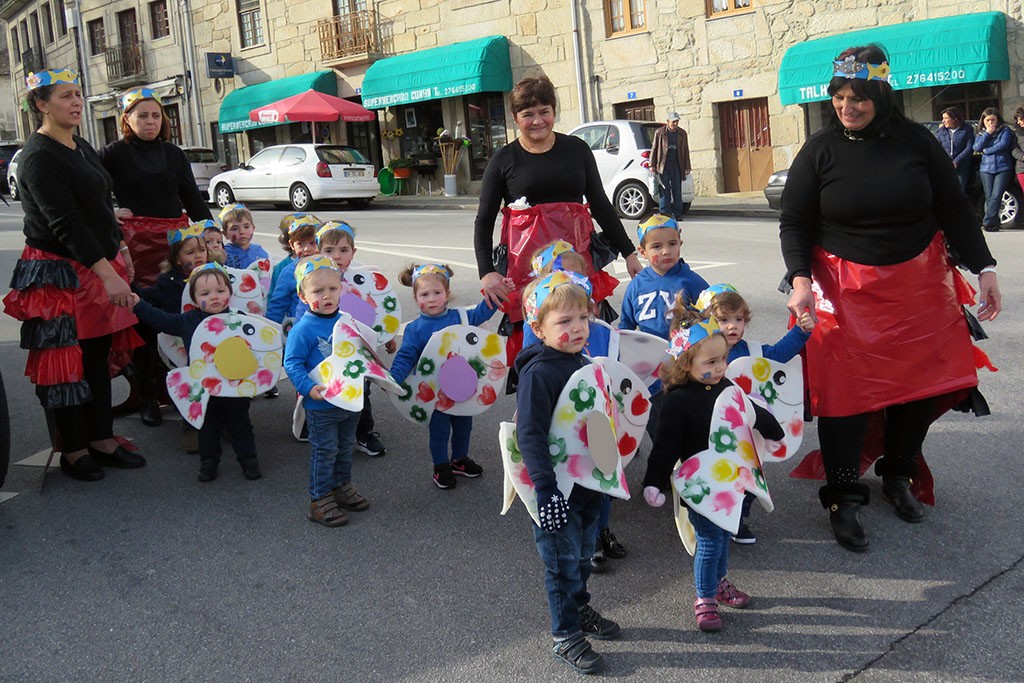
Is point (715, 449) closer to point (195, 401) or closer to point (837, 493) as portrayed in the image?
point (837, 493)

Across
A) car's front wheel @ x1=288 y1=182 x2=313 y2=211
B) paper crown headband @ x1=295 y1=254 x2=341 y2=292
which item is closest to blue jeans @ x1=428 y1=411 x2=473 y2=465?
paper crown headband @ x1=295 y1=254 x2=341 y2=292

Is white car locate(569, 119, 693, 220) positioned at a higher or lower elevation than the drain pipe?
lower

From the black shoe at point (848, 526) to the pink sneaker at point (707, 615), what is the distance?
0.75 metres

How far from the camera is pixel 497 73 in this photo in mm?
25766

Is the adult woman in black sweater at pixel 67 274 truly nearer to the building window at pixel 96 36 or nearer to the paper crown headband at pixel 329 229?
the paper crown headband at pixel 329 229

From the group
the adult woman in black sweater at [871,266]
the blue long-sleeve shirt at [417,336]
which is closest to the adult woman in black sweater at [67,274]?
the blue long-sleeve shirt at [417,336]

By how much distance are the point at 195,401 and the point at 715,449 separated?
9.03ft

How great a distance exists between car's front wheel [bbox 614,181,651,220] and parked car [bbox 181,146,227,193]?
12.8m

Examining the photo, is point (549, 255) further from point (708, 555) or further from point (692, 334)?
point (708, 555)

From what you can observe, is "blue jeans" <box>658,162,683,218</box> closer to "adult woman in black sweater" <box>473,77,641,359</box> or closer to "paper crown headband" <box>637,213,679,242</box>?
"adult woman in black sweater" <box>473,77,641,359</box>

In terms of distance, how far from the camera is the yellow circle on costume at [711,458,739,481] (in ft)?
11.6

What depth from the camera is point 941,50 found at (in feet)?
60.0

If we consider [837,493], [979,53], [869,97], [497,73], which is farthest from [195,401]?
[497,73]

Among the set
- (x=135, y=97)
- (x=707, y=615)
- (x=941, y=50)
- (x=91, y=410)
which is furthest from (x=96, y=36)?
(x=707, y=615)
